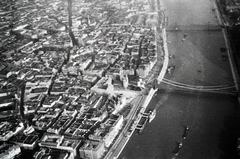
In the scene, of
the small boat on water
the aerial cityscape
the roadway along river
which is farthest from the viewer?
the small boat on water

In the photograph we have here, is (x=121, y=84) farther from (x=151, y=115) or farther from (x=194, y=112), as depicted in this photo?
(x=194, y=112)

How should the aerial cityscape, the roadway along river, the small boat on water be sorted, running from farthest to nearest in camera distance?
the small boat on water < the aerial cityscape < the roadway along river

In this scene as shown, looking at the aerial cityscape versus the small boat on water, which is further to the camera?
the small boat on water

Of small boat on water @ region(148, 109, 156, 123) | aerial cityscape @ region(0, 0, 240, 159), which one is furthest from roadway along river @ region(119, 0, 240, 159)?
small boat on water @ region(148, 109, 156, 123)

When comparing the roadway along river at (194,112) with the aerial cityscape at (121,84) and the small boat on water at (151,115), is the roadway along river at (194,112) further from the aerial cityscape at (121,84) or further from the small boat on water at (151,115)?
the small boat on water at (151,115)

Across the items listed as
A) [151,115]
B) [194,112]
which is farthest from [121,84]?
[194,112]

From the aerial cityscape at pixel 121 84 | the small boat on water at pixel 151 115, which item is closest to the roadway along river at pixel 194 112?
the aerial cityscape at pixel 121 84

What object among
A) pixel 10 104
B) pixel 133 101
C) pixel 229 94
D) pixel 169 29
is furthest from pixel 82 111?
pixel 169 29

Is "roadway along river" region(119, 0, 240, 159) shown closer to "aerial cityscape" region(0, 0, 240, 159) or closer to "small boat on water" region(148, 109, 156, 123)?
"aerial cityscape" region(0, 0, 240, 159)
